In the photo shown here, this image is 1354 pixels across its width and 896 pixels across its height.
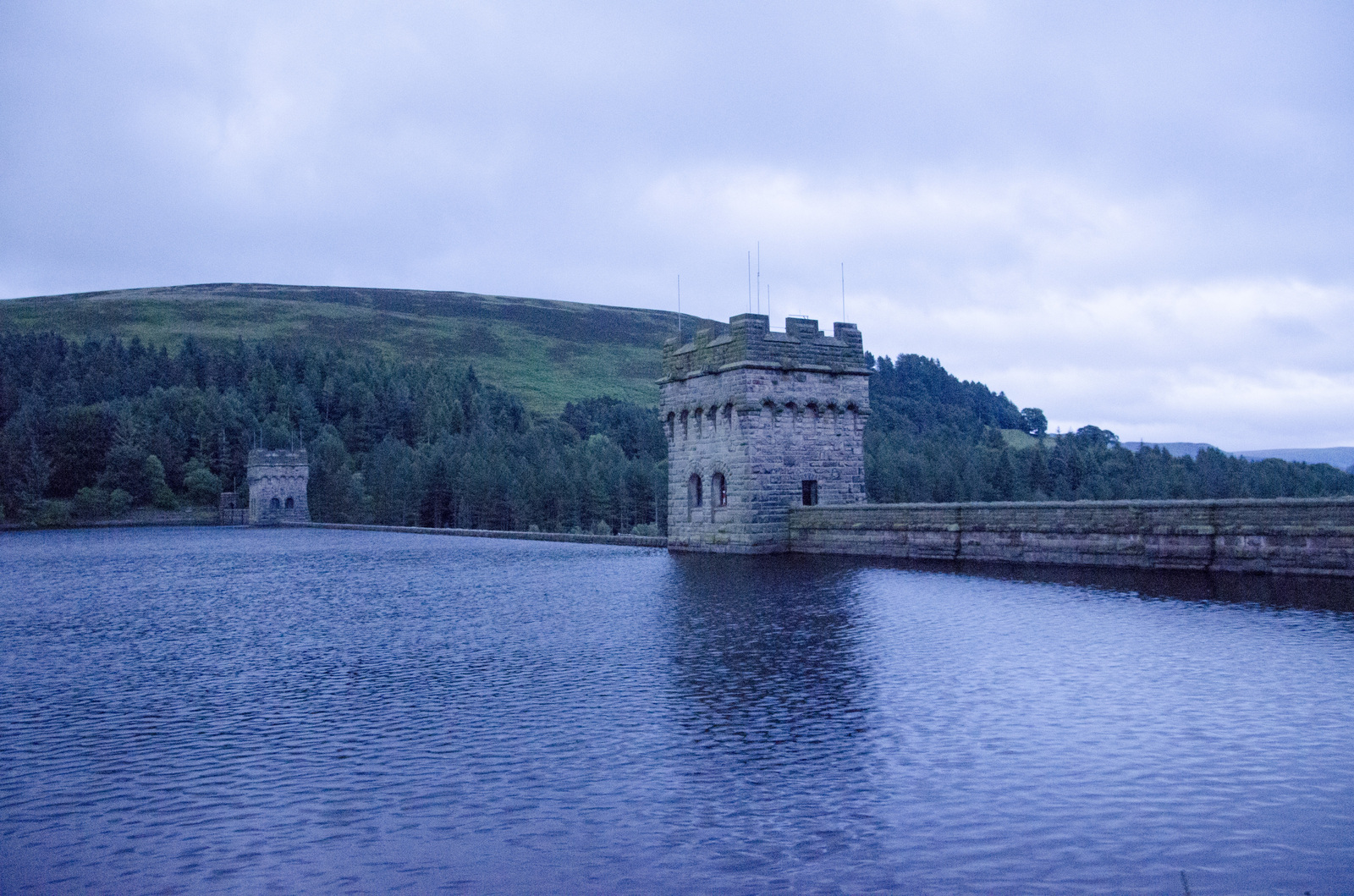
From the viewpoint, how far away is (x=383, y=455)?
131625 millimetres

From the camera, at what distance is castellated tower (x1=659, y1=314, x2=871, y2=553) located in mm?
35688

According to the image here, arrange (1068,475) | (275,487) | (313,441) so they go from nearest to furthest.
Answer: (275,487), (1068,475), (313,441)

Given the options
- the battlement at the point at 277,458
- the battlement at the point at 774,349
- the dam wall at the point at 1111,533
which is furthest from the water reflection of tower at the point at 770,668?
the battlement at the point at 277,458

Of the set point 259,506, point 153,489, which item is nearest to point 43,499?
point 153,489

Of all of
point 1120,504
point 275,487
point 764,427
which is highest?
point 764,427

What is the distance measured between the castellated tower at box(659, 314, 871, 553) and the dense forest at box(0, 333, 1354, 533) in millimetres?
55973

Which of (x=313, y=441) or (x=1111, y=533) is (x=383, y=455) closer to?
(x=313, y=441)

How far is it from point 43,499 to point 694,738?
442 feet

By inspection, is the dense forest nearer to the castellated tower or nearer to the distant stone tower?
the distant stone tower

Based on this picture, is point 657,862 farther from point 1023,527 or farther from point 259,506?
point 259,506

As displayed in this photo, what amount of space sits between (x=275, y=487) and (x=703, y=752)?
99.9 m

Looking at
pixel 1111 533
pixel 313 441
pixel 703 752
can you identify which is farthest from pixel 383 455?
pixel 703 752

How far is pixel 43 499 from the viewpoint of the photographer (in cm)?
12469

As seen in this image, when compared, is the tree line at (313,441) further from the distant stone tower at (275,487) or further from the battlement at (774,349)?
the battlement at (774,349)
